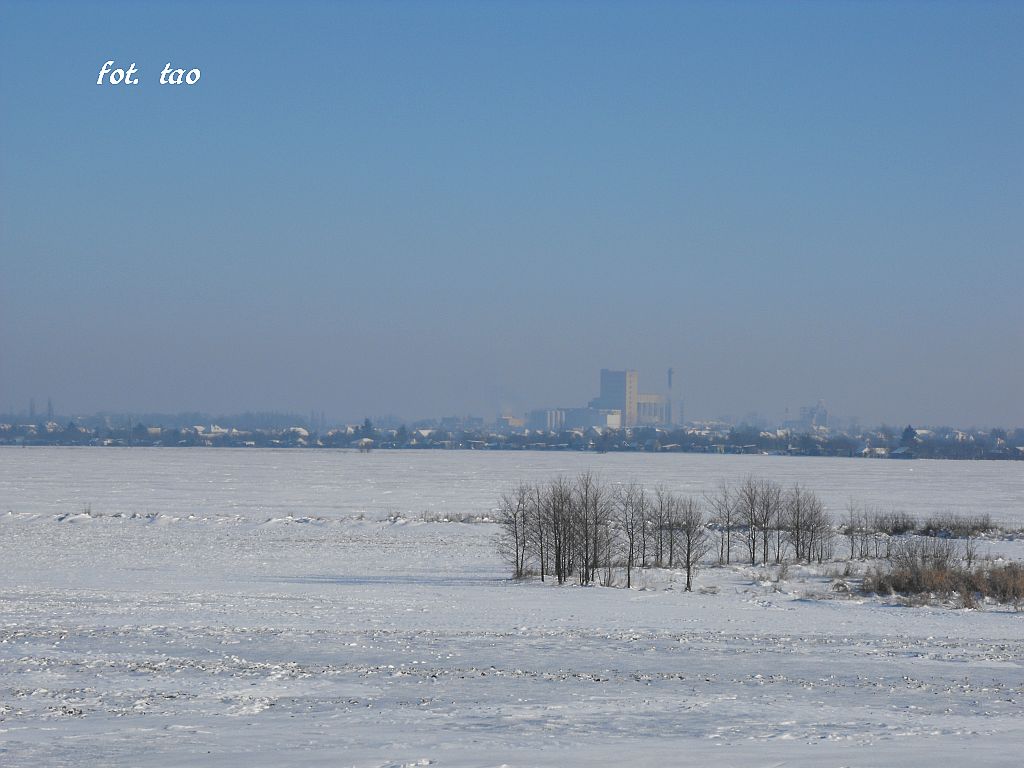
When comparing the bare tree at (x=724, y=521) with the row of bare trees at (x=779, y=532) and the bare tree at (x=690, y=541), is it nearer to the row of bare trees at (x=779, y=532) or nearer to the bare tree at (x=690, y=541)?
the row of bare trees at (x=779, y=532)

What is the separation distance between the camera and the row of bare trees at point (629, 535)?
3353 cm

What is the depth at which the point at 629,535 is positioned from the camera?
118 ft

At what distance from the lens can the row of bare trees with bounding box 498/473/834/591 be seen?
1320 inches

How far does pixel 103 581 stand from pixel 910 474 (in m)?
96.3

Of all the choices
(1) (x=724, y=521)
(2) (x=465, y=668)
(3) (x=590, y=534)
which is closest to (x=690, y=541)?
(3) (x=590, y=534)

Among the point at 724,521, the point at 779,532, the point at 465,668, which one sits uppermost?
the point at 465,668

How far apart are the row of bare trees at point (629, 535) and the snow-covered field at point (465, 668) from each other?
173cm

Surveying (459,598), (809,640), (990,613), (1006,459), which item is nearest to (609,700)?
(809,640)

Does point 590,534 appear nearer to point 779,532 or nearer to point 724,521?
point 779,532

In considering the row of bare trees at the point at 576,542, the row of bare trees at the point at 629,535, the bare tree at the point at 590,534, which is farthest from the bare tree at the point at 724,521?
the bare tree at the point at 590,534

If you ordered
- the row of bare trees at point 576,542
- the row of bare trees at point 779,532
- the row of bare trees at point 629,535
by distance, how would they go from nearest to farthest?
the row of bare trees at point 576,542 < the row of bare trees at point 629,535 < the row of bare trees at point 779,532

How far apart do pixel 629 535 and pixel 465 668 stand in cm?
1958

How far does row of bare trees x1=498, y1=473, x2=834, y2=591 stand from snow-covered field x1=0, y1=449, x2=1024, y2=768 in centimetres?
173

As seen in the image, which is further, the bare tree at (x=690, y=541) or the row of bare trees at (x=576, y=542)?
the bare tree at (x=690, y=541)
